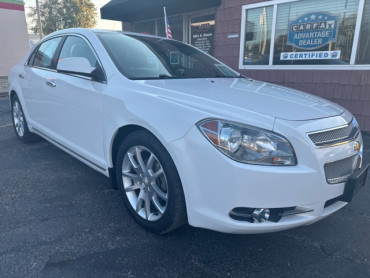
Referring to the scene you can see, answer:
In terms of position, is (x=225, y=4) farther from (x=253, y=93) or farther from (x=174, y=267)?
(x=174, y=267)

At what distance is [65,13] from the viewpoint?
29219mm

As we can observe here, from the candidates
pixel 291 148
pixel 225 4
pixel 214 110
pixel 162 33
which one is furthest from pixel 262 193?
pixel 162 33

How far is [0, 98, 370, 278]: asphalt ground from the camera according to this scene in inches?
75.6

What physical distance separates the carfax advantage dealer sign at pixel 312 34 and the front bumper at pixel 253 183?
15.2ft

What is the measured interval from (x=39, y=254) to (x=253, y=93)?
1972 mm

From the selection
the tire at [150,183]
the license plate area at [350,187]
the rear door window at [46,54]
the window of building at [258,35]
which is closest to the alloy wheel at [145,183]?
the tire at [150,183]

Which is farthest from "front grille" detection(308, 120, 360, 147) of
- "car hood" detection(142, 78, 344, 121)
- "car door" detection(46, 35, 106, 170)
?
"car door" detection(46, 35, 106, 170)

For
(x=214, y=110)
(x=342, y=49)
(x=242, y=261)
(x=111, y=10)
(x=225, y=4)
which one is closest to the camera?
(x=214, y=110)

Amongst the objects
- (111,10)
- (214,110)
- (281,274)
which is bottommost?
(281,274)

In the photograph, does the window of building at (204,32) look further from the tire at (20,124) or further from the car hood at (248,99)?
the car hood at (248,99)

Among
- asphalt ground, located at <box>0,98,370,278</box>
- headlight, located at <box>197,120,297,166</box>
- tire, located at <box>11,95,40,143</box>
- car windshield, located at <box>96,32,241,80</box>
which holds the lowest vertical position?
asphalt ground, located at <box>0,98,370,278</box>

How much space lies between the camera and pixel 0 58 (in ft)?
49.9

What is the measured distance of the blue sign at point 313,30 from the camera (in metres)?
5.61

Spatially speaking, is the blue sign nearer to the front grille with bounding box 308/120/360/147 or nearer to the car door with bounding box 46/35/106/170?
the front grille with bounding box 308/120/360/147
